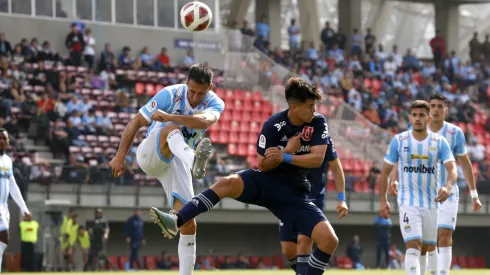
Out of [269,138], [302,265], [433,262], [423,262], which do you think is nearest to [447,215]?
[433,262]

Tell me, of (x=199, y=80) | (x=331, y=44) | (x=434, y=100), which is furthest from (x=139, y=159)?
(x=331, y=44)

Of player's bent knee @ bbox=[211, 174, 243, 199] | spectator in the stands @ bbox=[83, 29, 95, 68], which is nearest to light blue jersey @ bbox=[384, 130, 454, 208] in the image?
player's bent knee @ bbox=[211, 174, 243, 199]

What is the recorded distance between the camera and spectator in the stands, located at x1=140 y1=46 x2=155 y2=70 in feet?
112

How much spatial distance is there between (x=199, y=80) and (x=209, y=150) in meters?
0.78

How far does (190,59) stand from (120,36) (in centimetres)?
236

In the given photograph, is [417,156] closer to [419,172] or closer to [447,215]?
[419,172]

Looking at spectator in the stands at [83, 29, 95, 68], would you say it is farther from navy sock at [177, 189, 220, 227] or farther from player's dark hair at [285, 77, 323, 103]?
navy sock at [177, 189, 220, 227]

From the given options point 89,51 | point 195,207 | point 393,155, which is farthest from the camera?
point 89,51

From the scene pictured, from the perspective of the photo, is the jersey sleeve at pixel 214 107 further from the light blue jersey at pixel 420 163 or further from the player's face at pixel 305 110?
the light blue jersey at pixel 420 163

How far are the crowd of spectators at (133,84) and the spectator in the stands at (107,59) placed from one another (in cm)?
3

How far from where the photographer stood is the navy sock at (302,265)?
418 inches

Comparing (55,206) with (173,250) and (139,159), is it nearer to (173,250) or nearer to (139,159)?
(173,250)

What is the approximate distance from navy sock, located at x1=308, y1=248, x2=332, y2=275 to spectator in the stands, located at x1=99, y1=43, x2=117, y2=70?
2384 cm

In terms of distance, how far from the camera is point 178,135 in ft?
36.2
